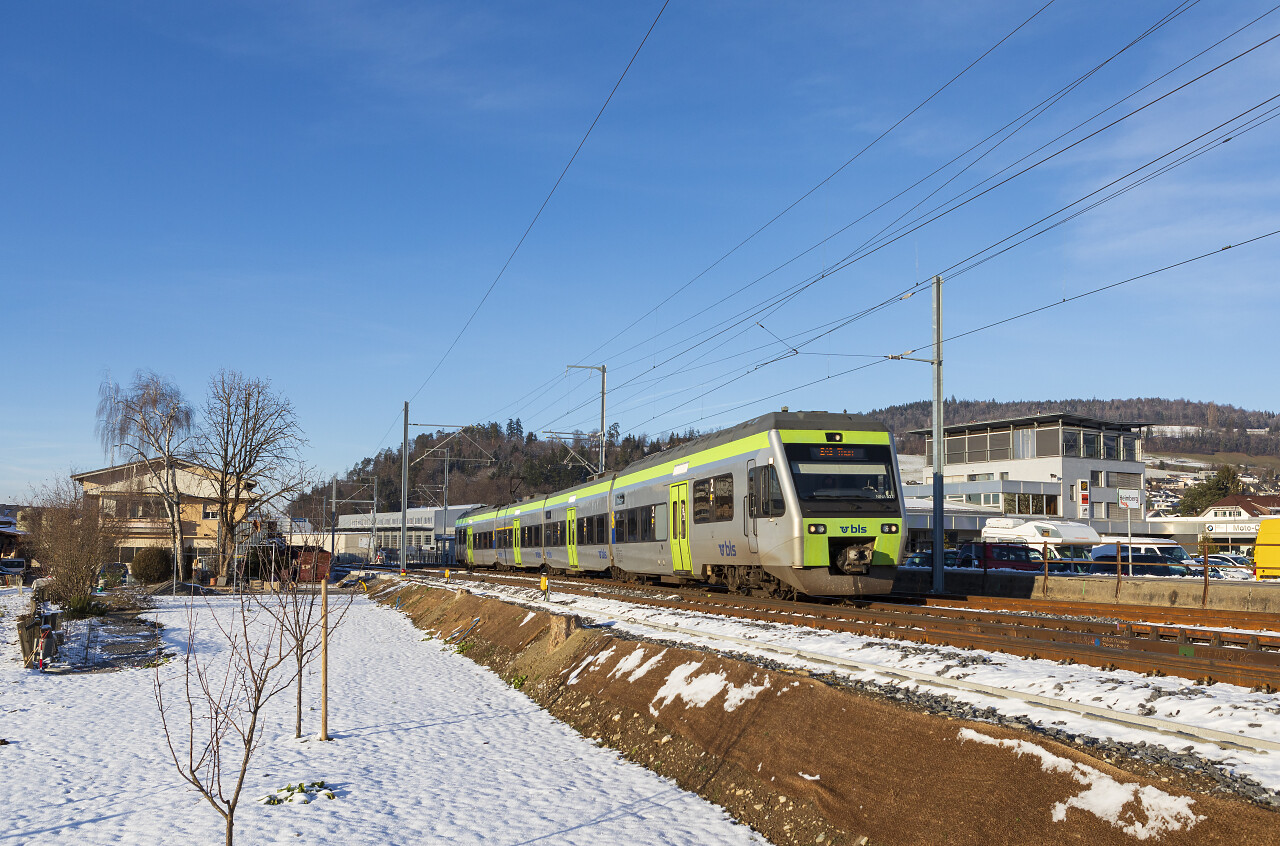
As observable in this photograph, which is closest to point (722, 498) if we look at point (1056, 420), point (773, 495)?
point (773, 495)

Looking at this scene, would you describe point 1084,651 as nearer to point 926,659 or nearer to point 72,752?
point 926,659

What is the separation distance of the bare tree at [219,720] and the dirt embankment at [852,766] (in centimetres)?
436

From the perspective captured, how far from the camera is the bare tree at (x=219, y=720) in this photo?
827 cm

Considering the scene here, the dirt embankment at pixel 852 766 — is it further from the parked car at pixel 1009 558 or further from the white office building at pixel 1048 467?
the white office building at pixel 1048 467

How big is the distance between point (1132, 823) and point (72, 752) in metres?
12.3

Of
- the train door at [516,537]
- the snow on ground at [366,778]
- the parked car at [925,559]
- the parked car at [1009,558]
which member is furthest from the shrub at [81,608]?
the parked car at [1009,558]

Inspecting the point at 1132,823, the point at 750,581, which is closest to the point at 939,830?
the point at 1132,823

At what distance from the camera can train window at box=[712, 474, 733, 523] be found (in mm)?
20453

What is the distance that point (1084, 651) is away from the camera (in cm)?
1104

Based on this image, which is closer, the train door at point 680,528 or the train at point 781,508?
the train at point 781,508

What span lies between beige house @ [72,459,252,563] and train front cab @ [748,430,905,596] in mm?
42351

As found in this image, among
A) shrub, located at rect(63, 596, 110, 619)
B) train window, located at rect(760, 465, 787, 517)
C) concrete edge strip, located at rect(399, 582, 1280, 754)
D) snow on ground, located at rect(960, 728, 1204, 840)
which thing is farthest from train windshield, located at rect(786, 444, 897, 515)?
shrub, located at rect(63, 596, 110, 619)

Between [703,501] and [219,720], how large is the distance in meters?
13.0

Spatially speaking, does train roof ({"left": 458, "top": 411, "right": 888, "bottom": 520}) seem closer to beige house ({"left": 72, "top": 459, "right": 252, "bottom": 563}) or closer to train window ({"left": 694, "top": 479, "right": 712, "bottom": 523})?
train window ({"left": 694, "top": 479, "right": 712, "bottom": 523})
